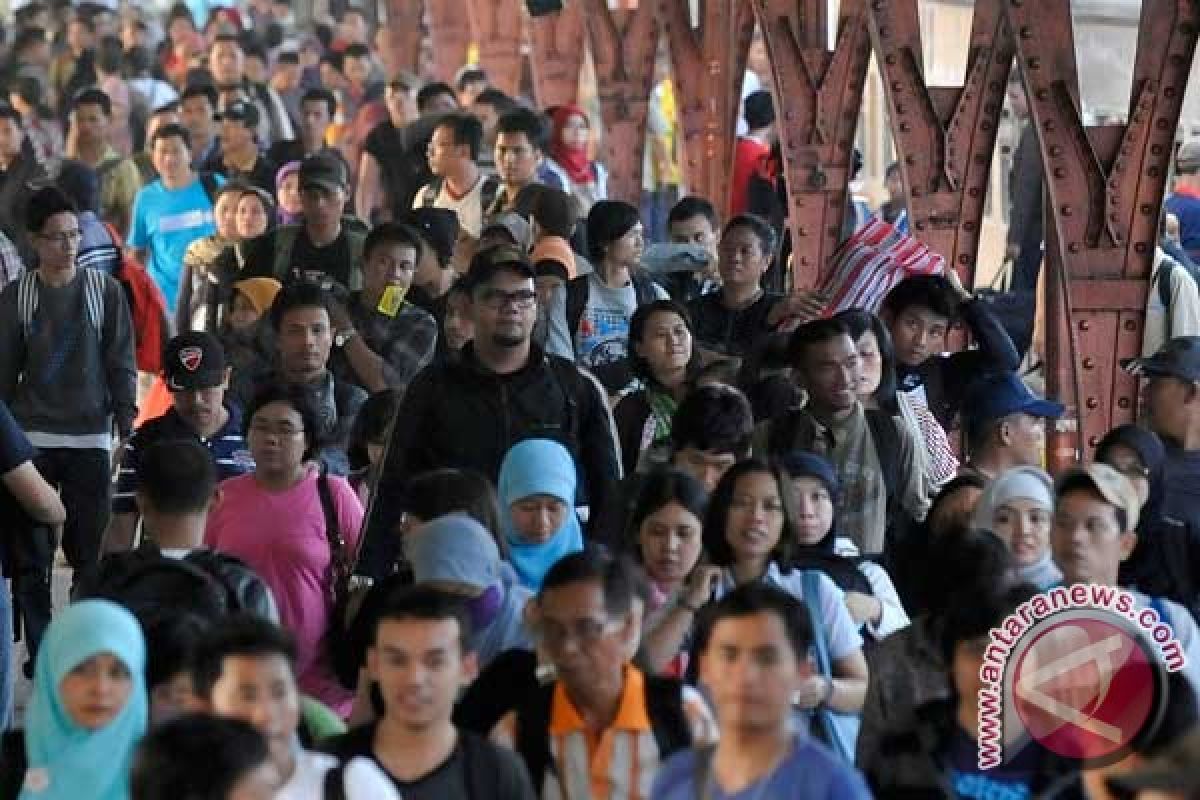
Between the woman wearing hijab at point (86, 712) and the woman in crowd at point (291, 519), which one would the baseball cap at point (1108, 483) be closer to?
the woman in crowd at point (291, 519)

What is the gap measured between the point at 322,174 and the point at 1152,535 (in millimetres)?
5319

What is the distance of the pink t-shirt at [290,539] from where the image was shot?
974cm

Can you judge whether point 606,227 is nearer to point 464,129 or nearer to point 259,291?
point 259,291

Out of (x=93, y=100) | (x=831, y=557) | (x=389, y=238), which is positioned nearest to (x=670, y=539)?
(x=831, y=557)

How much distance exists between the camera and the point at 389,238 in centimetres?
1311

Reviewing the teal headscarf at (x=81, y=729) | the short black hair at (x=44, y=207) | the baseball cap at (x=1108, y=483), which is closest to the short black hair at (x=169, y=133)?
the short black hair at (x=44, y=207)

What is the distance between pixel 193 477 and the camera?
29.8ft

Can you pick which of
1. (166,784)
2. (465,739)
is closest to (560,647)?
(465,739)

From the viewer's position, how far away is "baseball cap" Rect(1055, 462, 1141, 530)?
8.87 meters

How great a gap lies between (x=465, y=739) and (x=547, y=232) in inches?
322

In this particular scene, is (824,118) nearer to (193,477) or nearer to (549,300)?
(549,300)

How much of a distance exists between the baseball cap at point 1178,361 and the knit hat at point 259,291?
3809mm

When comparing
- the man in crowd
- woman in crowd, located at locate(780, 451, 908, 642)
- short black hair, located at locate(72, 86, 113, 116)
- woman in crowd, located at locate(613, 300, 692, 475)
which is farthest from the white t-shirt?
short black hair, located at locate(72, 86, 113, 116)

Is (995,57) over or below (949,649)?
over
